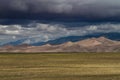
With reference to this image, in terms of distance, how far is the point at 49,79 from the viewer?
4922 cm

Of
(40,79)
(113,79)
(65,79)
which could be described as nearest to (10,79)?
(40,79)

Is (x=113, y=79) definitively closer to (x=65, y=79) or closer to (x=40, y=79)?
(x=65, y=79)

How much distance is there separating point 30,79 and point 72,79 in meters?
6.77

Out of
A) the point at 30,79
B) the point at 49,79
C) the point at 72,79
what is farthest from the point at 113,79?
the point at 30,79

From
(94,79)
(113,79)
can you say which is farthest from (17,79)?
(113,79)

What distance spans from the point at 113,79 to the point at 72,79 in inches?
259

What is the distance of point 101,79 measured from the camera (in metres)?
48.6

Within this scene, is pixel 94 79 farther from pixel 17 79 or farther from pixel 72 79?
pixel 17 79

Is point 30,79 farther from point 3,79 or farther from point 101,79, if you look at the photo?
point 101,79

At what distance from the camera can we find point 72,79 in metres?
48.9

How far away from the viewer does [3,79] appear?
159 feet

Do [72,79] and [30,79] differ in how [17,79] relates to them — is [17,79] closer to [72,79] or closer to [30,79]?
[30,79]

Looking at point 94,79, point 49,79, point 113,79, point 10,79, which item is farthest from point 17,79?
point 113,79

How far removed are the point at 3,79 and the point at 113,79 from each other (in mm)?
17667
